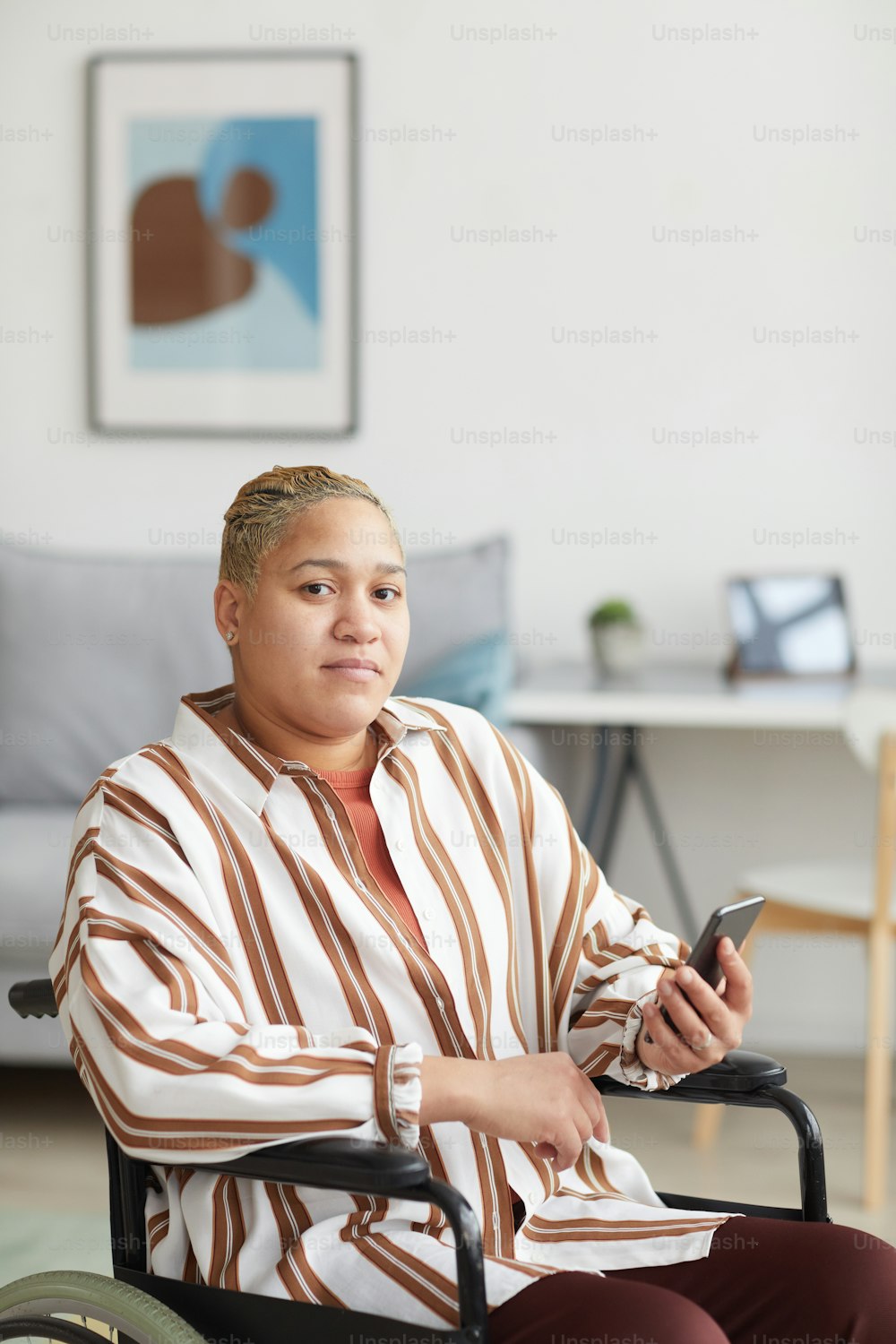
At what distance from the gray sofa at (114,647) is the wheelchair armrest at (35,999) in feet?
5.64

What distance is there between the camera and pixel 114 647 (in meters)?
3.16

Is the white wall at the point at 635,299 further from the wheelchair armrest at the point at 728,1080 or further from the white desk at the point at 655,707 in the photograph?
the wheelchair armrest at the point at 728,1080

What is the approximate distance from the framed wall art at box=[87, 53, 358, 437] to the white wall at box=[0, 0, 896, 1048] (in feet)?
0.20

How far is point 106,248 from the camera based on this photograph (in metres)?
3.47

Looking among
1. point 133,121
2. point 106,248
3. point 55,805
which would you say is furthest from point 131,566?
point 133,121

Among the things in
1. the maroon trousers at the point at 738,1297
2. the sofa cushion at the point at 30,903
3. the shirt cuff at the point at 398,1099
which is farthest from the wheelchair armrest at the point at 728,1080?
the sofa cushion at the point at 30,903

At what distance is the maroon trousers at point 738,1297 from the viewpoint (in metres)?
1.06

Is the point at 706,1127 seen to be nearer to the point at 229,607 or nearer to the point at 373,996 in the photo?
the point at 373,996

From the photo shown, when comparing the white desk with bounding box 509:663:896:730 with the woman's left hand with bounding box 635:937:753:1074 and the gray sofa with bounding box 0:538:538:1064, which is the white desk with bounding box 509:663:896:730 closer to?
the gray sofa with bounding box 0:538:538:1064

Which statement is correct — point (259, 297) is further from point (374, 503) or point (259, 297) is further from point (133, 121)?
point (374, 503)

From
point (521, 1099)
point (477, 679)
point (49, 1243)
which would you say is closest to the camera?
point (521, 1099)

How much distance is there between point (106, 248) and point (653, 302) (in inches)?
53.5

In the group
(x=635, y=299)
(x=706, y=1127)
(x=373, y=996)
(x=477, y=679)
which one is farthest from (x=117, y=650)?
(x=373, y=996)

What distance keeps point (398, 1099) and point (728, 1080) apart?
355mm
